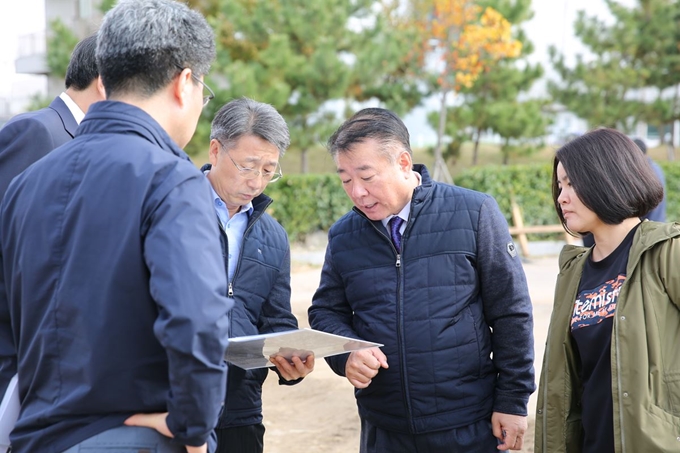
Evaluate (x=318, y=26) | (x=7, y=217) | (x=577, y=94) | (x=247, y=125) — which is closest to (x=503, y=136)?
(x=577, y=94)

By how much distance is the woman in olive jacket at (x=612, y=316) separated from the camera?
2340mm

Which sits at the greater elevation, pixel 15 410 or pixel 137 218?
pixel 137 218

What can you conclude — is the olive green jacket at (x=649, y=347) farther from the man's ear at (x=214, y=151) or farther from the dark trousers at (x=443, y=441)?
the man's ear at (x=214, y=151)

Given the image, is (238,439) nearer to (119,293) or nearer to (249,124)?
(249,124)

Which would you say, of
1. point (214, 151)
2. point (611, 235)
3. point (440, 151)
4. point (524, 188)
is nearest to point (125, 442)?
point (214, 151)

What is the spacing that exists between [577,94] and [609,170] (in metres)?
18.7

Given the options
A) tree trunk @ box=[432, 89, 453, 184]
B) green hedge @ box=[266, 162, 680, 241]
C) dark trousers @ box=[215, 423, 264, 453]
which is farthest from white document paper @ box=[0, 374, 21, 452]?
tree trunk @ box=[432, 89, 453, 184]

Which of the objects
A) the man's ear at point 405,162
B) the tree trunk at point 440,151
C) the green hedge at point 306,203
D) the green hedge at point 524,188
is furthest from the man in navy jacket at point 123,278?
the tree trunk at point 440,151

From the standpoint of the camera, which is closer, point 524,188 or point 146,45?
point 146,45

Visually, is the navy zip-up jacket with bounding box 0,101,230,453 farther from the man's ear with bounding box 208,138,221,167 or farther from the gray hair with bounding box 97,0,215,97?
the man's ear with bounding box 208,138,221,167

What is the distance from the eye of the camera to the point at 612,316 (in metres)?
→ 2.48

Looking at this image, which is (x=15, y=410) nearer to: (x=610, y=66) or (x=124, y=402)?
(x=124, y=402)

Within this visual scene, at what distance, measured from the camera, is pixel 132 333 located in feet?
5.51

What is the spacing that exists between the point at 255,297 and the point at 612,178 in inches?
52.7
